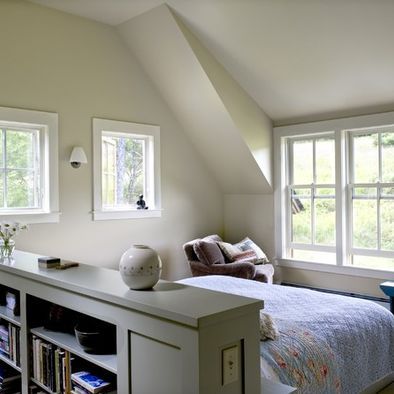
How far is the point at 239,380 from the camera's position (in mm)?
1490

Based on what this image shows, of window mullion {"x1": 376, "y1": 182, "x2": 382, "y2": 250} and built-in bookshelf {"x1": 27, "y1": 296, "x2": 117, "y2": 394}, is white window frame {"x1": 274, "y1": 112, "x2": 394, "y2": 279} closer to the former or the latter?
window mullion {"x1": 376, "y1": 182, "x2": 382, "y2": 250}

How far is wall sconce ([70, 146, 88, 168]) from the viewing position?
4.74 m

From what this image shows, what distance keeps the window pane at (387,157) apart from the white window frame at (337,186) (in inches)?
7.5

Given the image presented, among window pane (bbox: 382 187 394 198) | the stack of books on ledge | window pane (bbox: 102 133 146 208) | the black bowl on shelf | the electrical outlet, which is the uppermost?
window pane (bbox: 102 133 146 208)

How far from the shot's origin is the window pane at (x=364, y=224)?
17.0 feet

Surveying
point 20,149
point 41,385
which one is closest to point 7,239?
point 41,385

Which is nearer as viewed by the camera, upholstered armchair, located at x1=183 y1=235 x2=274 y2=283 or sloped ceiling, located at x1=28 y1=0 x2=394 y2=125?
sloped ceiling, located at x1=28 y1=0 x2=394 y2=125

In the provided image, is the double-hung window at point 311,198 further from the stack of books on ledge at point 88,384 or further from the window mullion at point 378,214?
the stack of books on ledge at point 88,384

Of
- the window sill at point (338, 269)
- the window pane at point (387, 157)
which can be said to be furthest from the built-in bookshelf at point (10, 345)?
the window pane at point (387, 157)

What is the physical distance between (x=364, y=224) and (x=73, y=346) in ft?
13.2

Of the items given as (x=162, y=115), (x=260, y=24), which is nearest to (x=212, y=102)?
(x=162, y=115)

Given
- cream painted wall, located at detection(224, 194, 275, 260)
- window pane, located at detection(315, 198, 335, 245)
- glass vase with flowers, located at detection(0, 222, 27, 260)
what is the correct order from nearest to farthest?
glass vase with flowers, located at detection(0, 222, 27, 260) < window pane, located at detection(315, 198, 335, 245) < cream painted wall, located at detection(224, 194, 275, 260)

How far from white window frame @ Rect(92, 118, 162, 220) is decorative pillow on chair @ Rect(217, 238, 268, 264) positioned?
938mm

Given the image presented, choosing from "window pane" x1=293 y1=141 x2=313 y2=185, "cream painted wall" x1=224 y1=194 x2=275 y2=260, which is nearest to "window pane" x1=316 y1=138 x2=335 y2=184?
"window pane" x1=293 y1=141 x2=313 y2=185
